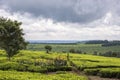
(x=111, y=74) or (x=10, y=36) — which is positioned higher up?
(x=10, y=36)

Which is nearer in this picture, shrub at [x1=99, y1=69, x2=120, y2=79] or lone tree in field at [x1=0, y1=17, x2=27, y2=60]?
shrub at [x1=99, y1=69, x2=120, y2=79]

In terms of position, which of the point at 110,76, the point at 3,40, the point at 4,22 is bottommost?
the point at 110,76

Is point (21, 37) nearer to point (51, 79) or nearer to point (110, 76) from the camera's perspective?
point (110, 76)

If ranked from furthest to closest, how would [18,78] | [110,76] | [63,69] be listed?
[63,69], [110,76], [18,78]

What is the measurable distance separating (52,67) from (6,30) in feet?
52.6

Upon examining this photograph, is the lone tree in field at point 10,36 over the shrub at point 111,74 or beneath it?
over

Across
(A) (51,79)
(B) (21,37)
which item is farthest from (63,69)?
(A) (51,79)

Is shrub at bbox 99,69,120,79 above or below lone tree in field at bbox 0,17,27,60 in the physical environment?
below

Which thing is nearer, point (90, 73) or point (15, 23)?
point (90, 73)

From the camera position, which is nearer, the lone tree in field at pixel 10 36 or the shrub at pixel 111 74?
the shrub at pixel 111 74

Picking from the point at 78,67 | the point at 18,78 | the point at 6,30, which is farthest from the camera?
the point at 6,30

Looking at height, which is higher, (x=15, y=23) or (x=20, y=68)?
(x=15, y=23)

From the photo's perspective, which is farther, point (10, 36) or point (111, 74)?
point (10, 36)

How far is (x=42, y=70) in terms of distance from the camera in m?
56.4
